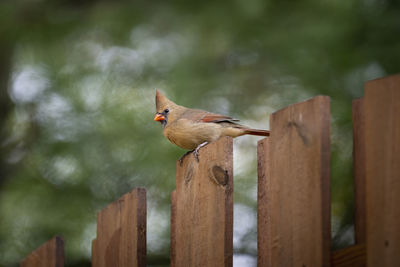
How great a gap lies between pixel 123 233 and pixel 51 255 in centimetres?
58

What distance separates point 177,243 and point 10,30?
7.26 feet

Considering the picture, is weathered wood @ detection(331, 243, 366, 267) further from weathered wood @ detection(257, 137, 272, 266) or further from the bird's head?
the bird's head

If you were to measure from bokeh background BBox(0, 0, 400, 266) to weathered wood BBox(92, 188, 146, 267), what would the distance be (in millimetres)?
719

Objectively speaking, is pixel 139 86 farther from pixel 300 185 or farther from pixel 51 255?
pixel 300 185

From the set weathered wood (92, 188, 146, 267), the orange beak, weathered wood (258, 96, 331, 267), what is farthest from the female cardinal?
weathered wood (258, 96, 331, 267)

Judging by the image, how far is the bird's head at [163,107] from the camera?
3283mm

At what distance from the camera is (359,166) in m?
1.68

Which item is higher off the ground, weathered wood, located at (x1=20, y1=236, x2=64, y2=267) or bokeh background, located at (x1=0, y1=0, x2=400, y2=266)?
bokeh background, located at (x1=0, y1=0, x2=400, y2=266)

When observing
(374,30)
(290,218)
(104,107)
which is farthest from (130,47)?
(290,218)

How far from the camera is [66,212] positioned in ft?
11.4

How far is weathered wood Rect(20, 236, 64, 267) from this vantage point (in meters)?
2.85

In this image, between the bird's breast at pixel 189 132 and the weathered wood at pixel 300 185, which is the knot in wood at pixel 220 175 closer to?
the weathered wood at pixel 300 185

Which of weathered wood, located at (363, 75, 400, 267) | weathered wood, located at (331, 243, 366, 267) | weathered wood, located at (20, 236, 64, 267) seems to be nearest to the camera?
weathered wood, located at (363, 75, 400, 267)

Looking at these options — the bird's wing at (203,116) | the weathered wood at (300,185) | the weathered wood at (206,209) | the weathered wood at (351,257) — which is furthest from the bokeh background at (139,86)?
the weathered wood at (351,257)
